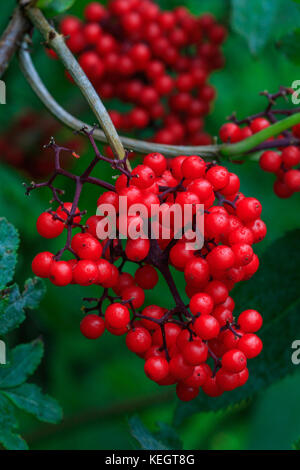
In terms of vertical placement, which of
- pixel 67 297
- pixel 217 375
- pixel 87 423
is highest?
pixel 217 375

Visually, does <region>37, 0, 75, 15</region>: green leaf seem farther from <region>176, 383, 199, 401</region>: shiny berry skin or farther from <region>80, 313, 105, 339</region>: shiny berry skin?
<region>176, 383, 199, 401</region>: shiny berry skin

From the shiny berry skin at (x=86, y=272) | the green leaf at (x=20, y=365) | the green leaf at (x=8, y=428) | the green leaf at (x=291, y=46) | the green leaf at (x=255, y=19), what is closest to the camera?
the shiny berry skin at (x=86, y=272)

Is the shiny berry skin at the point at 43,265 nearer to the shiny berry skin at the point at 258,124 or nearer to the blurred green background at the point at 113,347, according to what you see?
the shiny berry skin at the point at 258,124

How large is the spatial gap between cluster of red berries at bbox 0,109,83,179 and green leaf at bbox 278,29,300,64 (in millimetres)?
1415

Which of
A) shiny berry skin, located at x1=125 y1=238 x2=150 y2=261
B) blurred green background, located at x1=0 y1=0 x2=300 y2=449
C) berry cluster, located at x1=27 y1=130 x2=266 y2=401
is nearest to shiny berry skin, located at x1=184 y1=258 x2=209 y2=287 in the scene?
berry cluster, located at x1=27 y1=130 x2=266 y2=401

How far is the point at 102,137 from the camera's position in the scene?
Result: 1.66 metres

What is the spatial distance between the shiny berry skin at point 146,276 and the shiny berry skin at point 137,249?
13 centimetres

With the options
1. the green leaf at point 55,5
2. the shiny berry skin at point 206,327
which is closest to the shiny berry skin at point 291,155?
the shiny berry skin at point 206,327

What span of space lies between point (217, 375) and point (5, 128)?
2175mm

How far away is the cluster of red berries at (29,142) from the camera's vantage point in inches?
123

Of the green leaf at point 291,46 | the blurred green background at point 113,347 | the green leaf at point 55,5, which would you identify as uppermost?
the green leaf at point 55,5

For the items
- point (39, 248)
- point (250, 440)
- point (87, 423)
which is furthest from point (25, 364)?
point (250, 440)

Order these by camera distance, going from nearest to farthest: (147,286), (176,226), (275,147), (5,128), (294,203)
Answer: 1. (176,226)
2. (147,286)
3. (275,147)
4. (5,128)
5. (294,203)

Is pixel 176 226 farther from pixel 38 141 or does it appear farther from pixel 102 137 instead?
pixel 38 141
